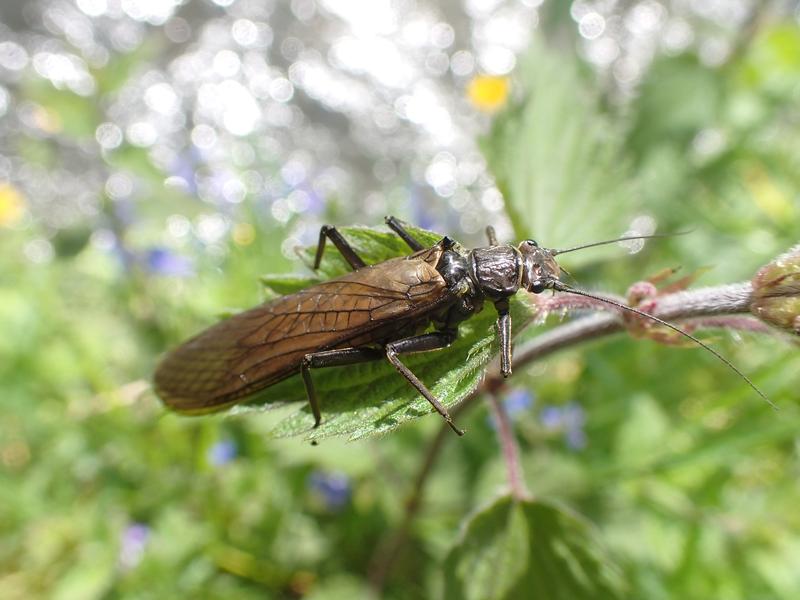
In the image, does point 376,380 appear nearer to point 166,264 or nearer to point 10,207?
point 166,264

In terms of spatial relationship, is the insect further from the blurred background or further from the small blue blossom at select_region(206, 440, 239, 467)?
the small blue blossom at select_region(206, 440, 239, 467)

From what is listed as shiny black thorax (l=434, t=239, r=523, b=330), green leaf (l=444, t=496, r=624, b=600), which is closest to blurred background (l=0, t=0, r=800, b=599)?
shiny black thorax (l=434, t=239, r=523, b=330)

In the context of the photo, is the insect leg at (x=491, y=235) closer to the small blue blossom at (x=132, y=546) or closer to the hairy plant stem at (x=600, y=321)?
the hairy plant stem at (x=600, y=321)

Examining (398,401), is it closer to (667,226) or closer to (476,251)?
(476,251)

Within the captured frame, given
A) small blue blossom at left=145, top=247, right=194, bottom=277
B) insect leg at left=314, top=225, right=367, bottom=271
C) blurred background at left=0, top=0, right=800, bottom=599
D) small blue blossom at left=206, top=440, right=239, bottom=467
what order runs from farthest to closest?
small blue blossom at left=145, top=247, right=194, bottom=277 < small blue blossom at left=206, top=440, right=239, bottom=467 < blurred background at left=0, top=0, right=800, bottom=599 < insect leg at left=314, top=225, right=367, bottom=271

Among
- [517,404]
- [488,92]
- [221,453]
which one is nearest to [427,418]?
[517,404]

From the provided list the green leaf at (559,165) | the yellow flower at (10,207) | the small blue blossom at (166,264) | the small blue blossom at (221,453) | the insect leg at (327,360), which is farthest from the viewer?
the yellow flower at (10,207)

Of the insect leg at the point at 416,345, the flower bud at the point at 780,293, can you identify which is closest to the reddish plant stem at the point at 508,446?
the insect leg at the point at 416,345

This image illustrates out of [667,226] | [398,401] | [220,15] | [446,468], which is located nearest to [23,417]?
[446,468]
